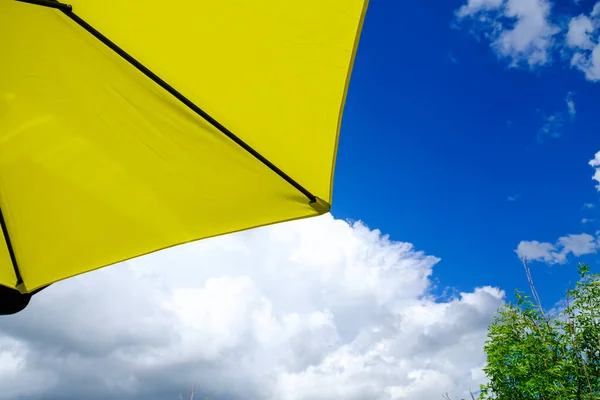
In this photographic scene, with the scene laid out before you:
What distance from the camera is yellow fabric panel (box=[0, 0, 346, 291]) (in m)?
1.92

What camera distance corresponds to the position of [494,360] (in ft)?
76.0

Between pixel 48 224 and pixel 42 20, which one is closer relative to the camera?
pixel 42 20

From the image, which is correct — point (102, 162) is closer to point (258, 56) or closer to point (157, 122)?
point (157, 122)

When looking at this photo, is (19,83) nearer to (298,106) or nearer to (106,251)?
(106,251)

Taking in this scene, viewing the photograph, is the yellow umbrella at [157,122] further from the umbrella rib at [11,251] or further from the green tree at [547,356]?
the green tree at [547,356]

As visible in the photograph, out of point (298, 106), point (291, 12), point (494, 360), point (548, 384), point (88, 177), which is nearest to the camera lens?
point (291, 12)

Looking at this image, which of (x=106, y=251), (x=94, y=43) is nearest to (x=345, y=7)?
(x=94, y=43)

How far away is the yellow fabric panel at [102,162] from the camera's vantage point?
1921 millimetres

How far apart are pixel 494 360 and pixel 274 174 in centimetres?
2497

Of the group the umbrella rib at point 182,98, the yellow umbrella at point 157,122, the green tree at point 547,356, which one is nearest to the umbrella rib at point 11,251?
the yellow umbrella at point 157,122

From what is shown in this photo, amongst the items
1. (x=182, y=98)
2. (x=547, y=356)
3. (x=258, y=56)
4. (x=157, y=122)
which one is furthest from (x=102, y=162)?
(x=547, y=356)

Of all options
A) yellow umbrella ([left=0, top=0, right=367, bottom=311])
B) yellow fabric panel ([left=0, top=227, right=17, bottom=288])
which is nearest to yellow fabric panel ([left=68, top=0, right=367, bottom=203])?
yellow umbrella ([left=0, top=0, right=367, bottom=311])

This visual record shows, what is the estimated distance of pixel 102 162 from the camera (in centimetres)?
225

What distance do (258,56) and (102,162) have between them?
3.43 ft
